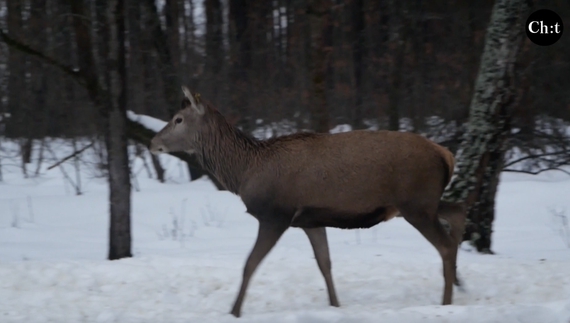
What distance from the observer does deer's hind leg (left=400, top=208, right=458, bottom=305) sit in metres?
6.91

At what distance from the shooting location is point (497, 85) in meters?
9.27

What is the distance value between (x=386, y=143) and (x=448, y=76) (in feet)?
45.3

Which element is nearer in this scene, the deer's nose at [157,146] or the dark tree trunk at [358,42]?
the deer's nose at [157,146]

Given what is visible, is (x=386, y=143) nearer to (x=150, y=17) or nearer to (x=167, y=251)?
(x=167, y=251)

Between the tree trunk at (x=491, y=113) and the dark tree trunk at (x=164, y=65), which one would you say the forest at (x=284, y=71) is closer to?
the dark tree trunk at (x=164, y=65)

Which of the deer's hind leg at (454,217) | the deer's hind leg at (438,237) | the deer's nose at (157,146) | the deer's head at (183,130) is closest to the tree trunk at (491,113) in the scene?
the deer's hind leg at (454,217)

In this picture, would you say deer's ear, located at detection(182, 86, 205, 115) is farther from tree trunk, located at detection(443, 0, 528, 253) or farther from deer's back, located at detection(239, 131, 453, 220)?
tree trunk, located at detection(443, 0, 528, 253)

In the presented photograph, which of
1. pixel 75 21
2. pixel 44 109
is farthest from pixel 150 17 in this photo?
pixel 44 109

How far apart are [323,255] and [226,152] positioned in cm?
136

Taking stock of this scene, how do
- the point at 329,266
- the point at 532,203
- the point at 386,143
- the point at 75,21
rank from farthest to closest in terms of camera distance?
the point at 532,203 < the point at 75,21 < the point at 329,266 < the point at 386,143

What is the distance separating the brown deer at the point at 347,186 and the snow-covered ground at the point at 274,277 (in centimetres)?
61

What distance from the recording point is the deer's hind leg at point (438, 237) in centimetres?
691

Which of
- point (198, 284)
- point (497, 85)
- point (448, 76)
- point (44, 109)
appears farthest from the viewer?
point (448, 76)

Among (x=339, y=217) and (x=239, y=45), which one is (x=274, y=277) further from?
(x=239, y=45)
